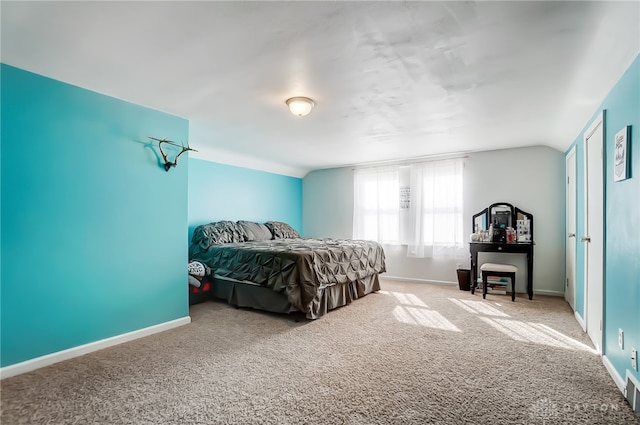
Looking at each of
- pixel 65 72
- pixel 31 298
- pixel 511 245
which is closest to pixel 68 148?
pixel 65 72

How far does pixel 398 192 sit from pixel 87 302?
4.92 metres

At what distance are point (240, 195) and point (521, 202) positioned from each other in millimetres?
4699

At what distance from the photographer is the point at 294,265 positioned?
360cm

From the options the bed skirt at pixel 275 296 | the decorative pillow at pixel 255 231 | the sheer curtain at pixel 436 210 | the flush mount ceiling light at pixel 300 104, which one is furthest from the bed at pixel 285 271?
the flush mount ceiling light at pixel 300 104

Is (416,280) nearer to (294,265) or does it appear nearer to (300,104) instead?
(294,265)

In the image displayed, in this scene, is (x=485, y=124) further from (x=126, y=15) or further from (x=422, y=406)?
(x=126, y=15)

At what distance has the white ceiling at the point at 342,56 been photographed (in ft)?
5.67

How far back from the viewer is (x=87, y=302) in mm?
2688

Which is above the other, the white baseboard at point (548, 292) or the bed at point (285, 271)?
the bed at point (285, 271)

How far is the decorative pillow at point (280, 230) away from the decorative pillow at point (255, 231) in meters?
0.14

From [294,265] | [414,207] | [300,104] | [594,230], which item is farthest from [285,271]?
[414,207]

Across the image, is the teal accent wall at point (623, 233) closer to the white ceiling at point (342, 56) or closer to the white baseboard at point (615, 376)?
the white baseboard at point (615, 376)

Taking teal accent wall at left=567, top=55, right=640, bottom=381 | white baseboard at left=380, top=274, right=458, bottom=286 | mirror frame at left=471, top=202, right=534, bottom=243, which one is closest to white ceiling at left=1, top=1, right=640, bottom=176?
teal accent wall at left=567, top=55, right=640, bottom=381

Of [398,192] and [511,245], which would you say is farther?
[398,192]
